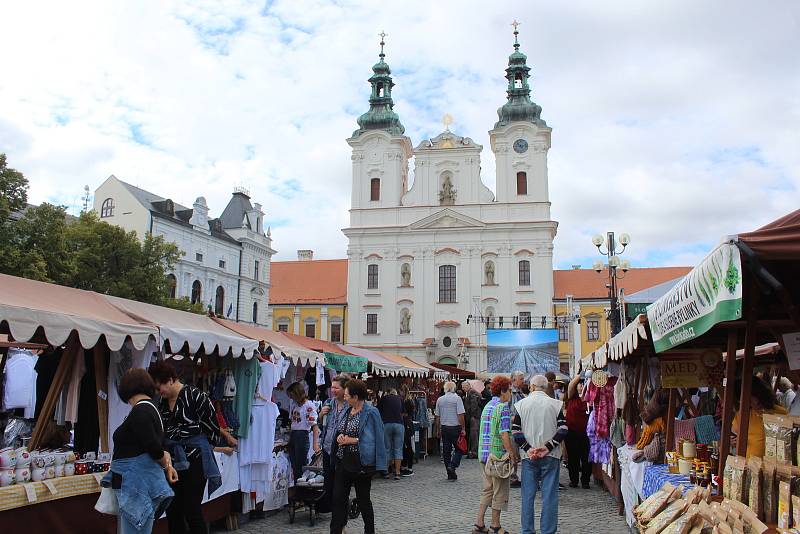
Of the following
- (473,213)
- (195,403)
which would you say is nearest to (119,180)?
(473,213)

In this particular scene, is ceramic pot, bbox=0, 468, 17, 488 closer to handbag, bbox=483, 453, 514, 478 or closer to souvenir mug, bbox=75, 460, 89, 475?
souvenir mug, bbox=75, 460, 89, 475

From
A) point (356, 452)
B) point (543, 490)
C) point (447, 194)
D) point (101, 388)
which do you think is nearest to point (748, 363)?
point (543, 490)

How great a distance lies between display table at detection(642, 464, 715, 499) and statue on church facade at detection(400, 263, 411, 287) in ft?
138

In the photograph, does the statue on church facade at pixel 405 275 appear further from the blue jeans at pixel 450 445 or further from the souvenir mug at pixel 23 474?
the souvenir mug at pixel 23 474

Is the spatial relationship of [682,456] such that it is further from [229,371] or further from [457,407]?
[457,407]

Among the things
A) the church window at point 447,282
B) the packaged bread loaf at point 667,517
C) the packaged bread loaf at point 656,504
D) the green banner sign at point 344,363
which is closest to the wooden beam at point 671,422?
the packaged bread loaf at point 656,504

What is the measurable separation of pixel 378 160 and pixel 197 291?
51.9 feet

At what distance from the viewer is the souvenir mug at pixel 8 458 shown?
526 cm

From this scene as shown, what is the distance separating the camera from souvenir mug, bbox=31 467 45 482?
5.46 metres

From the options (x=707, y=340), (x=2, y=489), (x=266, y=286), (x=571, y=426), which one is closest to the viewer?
(x=2, y=489)

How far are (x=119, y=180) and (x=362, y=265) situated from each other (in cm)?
1726

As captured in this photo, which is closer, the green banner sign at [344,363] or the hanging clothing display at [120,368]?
the hanging clothing display at [120,368]

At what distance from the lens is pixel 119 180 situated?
44.1 m

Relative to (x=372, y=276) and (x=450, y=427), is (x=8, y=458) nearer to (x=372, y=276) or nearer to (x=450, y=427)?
(x=450, y=427)
